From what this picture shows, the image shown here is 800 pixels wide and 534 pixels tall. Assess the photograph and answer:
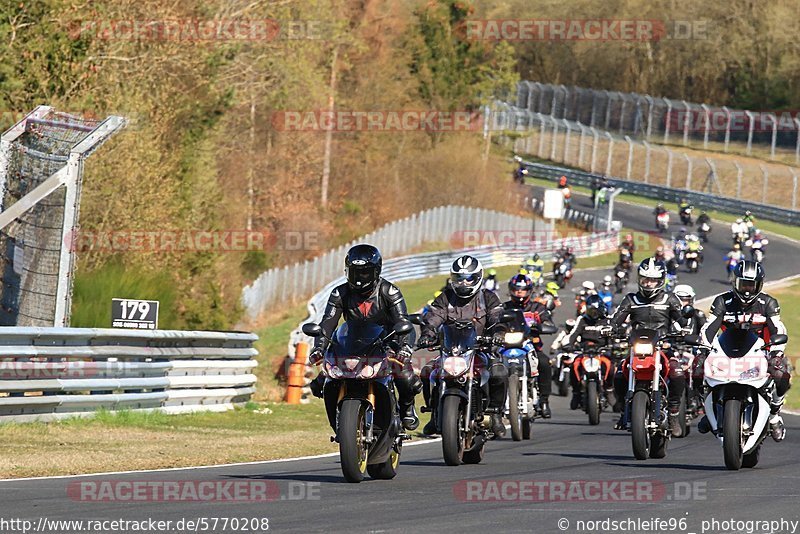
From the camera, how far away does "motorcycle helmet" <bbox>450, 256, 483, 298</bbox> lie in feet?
45.1

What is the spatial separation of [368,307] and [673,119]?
3487 inches

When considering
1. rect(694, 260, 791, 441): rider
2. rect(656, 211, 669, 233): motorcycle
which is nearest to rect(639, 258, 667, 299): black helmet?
rect(694, 260, 791, 441): rider

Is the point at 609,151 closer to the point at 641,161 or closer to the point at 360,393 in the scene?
the point at 641,161

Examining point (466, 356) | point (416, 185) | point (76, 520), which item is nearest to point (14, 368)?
point (466, 356)

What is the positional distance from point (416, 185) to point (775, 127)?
23.2 meters

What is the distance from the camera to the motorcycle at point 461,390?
13039 mm

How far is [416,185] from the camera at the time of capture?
73.4 meters

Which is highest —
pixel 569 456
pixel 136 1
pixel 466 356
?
pixel 136 1

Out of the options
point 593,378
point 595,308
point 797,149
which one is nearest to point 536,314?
point 595,308

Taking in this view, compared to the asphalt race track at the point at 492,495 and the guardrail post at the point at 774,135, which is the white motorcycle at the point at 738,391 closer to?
the asphalt race track at the point at 492,495

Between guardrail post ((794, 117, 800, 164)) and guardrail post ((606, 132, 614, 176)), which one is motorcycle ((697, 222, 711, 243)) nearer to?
guardrail post ((794, 117, 800, 164))

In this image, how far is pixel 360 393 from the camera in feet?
37.3

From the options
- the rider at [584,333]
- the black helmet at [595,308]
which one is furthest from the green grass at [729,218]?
the black helmet at [595,308]

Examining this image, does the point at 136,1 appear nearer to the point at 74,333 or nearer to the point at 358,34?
the point at 74,333
